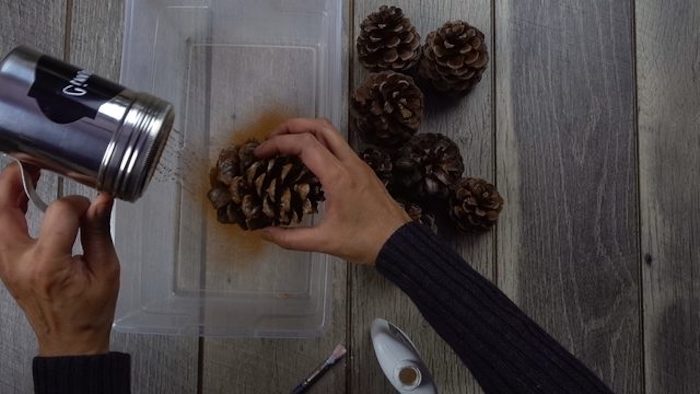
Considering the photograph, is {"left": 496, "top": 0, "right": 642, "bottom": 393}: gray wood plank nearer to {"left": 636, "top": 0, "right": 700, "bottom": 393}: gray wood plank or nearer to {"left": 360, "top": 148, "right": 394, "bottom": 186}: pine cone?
{"left": 636, "top": 0, "right": 700, "bottom": 393}: gray wood plank

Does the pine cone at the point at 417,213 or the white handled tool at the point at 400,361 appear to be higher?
the pine cone at the point at 417,213

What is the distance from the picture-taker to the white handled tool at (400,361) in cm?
67

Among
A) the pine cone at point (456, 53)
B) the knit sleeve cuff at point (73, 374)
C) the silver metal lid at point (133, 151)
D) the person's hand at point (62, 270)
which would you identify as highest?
the pine cone at point (456, 53)

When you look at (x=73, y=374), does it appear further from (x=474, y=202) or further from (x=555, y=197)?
(x=555, y=197)

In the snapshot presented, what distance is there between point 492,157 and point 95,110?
473 mm

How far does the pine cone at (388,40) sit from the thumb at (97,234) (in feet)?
1.11

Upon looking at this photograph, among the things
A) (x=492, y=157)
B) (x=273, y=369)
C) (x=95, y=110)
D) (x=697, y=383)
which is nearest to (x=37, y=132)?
(x=95, y=110)

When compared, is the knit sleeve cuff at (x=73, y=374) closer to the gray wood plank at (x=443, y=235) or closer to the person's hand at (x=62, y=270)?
the person's hand at (x=62, y=270)

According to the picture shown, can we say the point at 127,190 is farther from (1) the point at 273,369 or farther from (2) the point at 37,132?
(1) the point at 273,369

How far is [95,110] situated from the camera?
47cm

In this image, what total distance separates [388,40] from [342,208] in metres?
0.24

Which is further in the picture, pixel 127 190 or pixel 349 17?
pixel 349 17

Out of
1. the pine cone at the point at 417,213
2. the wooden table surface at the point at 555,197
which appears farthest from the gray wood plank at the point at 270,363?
the pine cone at the point at 417,213

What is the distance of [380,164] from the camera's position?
2.14 ft
